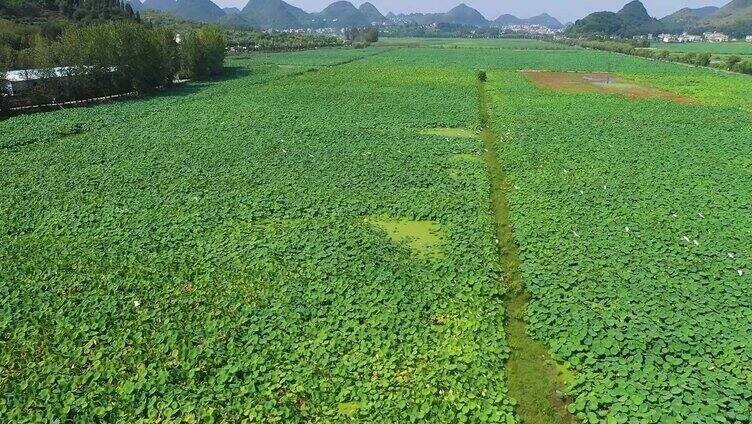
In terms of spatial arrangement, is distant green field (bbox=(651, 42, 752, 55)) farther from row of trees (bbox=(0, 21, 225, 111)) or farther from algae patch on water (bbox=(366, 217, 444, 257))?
algae patch on water (bbox=(366, 217, 444, 257))

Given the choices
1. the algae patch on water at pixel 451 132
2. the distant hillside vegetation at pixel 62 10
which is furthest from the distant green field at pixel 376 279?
the distant hillside vegetation at pixel 62 10

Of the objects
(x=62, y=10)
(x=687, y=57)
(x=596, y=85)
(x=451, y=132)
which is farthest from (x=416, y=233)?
(x=62, y=10)

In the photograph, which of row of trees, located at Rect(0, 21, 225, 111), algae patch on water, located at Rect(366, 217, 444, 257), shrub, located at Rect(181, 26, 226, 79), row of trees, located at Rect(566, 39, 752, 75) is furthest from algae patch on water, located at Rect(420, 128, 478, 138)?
row of trees, located at Rect(566, 39, 752, 75)

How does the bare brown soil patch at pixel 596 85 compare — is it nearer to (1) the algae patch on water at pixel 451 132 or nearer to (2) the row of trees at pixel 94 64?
(1) the algae patch on water at pixel 451 132

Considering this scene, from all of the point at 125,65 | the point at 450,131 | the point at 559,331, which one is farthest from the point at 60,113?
the point at 559,331

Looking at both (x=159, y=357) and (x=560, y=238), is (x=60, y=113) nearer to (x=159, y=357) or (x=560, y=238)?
(x=159, y=357)

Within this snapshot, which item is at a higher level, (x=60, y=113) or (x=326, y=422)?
(x=60, y=113)
